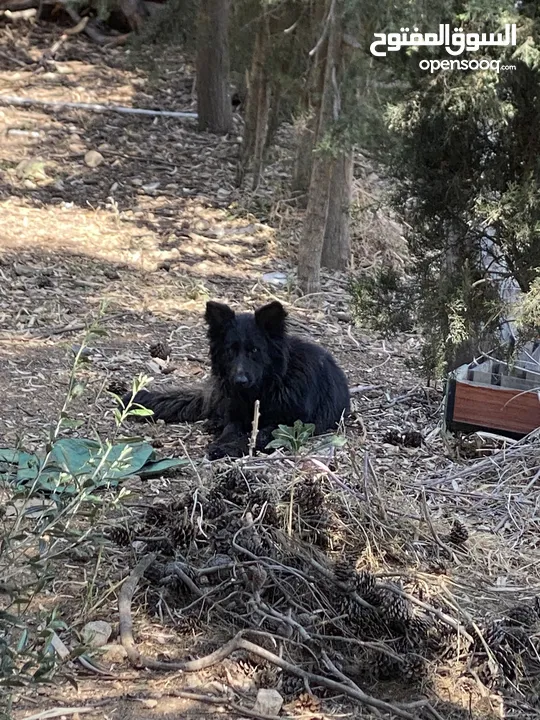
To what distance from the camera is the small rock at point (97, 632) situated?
3.55 m

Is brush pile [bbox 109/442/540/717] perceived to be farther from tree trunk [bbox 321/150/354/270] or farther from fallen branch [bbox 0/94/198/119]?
fallen branch [bbox 0/94/198/119]

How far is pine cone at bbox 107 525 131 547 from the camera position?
432 centimetres

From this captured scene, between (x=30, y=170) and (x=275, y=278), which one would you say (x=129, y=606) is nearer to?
(x=275, y=278)

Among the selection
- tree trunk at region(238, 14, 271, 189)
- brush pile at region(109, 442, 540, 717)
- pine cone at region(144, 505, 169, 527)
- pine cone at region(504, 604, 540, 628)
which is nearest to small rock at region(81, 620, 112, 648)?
brush pile at region(109, 442, 540, 717)

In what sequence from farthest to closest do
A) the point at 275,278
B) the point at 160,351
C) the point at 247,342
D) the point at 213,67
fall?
1. the point at 213,67
2. the point at 275,278
3. the point at 160,351
4. the point at 247,342

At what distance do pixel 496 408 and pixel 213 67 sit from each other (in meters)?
10.0

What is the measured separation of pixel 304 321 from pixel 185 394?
2911mm

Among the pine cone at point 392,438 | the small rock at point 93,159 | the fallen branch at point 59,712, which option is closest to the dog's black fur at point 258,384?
the pine cone at point 392,438

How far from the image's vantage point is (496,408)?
6.16 meters

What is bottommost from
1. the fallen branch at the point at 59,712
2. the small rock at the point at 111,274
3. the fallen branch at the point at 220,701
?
the fallen branch at the point at 220,701

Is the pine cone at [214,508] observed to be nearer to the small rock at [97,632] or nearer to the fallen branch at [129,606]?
the fallen branch at [129,606]

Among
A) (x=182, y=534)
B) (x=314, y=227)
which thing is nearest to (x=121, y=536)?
(x=182, y=534)

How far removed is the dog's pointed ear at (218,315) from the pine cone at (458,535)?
266 centimetres

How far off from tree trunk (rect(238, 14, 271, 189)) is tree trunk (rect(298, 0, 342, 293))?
2.56 metres
